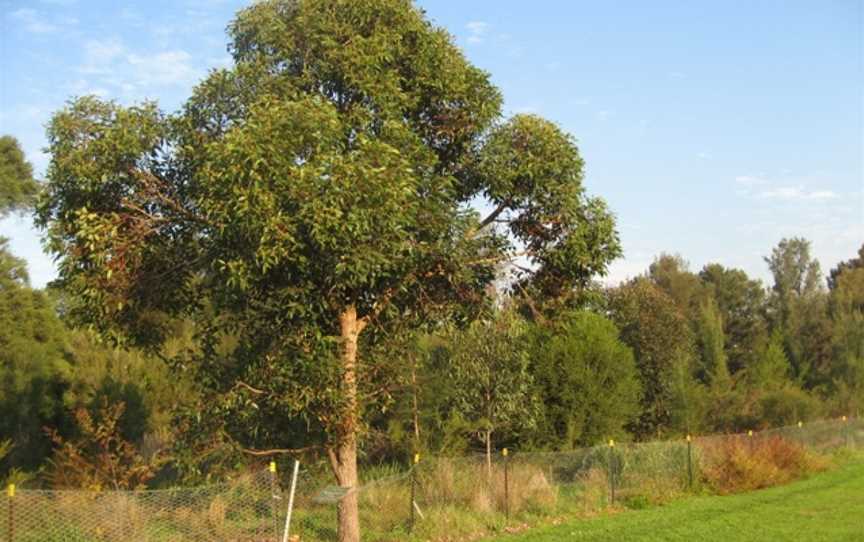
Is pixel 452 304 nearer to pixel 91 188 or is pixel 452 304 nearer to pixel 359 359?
pixel 359 359

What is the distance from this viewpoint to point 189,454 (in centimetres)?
1106

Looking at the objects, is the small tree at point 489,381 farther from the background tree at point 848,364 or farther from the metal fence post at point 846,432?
the background tree at point 848,364

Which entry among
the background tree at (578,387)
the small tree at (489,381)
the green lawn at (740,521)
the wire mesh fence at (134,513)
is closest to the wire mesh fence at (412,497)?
the wire mesh fence at (134,513)

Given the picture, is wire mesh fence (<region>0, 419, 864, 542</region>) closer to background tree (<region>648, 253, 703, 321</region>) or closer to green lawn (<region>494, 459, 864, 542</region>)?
green lawn (<region>494, 459, 864, 542</region>)

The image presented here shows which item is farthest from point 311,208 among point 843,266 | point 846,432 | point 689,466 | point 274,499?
point 843,266

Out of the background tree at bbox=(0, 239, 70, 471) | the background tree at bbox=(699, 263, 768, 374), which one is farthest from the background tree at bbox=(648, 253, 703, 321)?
the background tree at bbox=(0, 239, 70, 471)

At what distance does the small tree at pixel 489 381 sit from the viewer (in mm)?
24281

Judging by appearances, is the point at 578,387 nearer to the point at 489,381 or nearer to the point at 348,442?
the point at 489,381

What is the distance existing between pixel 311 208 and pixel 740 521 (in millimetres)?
10237

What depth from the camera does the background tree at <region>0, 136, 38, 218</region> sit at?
21.4 metres

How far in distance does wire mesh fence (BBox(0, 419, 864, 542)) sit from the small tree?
419 cm

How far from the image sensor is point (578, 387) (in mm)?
29047

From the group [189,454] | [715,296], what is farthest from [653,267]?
[189,454]

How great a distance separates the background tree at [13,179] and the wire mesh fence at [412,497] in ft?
35.5
